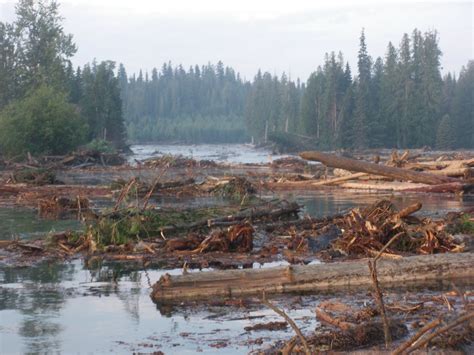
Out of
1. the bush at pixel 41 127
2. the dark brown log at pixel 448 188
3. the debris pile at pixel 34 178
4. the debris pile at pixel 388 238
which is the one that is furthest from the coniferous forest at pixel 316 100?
the debris pile at pixel 388 238

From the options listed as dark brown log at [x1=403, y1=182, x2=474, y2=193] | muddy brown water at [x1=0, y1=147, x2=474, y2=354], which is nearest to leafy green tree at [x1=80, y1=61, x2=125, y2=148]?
dark brown log at [x1=403, y1=182, x2=474, y2=193]

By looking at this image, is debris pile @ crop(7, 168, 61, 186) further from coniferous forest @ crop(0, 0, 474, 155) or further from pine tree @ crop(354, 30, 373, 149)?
pine tree @ crop(354, 30, 373, 149)

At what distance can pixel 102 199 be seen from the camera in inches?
1090

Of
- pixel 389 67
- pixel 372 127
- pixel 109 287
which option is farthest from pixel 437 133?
pixel 109 287

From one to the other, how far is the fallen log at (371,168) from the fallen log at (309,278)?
5.56 metres

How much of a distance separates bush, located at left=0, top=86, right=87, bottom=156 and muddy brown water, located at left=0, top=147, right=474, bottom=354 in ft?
150

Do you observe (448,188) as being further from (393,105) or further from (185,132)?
(185,132)

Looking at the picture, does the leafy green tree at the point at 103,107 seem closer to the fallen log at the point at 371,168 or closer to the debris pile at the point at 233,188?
the debris pile at the point at 233,188

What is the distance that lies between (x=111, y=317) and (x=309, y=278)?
271cm

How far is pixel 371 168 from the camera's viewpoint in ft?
70.3

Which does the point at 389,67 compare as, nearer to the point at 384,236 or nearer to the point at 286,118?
the point at 286,118

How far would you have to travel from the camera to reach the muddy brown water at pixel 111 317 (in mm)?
8500

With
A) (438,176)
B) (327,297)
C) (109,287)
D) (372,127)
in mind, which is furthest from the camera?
(372,127)

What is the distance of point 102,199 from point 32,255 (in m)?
13.1
